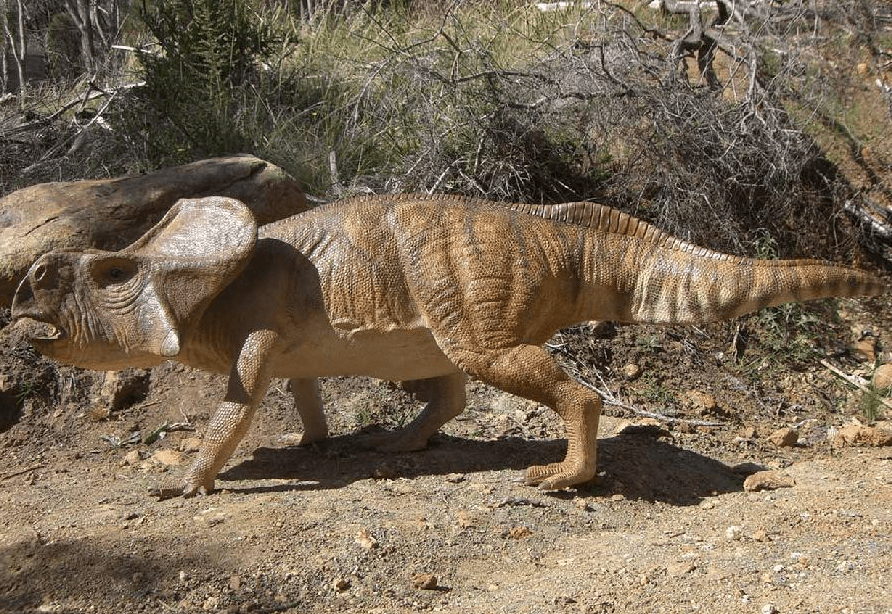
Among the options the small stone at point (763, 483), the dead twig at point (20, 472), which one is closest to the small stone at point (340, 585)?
the small stone at point (763, 483)

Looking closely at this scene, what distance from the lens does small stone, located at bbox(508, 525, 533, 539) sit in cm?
376

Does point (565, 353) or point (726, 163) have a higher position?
point (726, 163)

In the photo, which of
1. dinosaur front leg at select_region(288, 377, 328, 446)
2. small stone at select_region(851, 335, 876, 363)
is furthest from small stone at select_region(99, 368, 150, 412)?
small stone at select_region(851, 335, 876, 363)

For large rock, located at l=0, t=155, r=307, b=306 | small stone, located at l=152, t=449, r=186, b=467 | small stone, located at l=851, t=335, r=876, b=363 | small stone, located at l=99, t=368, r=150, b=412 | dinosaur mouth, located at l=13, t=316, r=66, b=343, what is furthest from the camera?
small stone, located at l=851, t=335, r=876, b=363

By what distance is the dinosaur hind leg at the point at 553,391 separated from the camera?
155 inches

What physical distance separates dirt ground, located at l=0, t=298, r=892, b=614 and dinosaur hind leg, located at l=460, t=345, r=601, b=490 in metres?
0.15

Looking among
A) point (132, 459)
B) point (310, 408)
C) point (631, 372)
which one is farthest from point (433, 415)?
point (631, 372)

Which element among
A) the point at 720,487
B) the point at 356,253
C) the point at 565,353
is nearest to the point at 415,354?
the point at 356,253

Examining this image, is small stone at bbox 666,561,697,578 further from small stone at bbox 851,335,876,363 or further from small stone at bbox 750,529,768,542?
small stone at bbox 851,335,876,363

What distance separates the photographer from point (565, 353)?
6.09 m

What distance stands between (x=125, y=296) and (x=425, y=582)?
175 centimetres

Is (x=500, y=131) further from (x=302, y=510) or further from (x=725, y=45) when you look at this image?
(x=302, y=510)

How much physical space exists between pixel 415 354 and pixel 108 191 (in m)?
2.22

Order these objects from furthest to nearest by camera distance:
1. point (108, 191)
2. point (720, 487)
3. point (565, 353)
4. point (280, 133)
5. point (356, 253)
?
point (280, 133), point (565, 353), point (108, 191), point (720, 487), point (356, 253)
